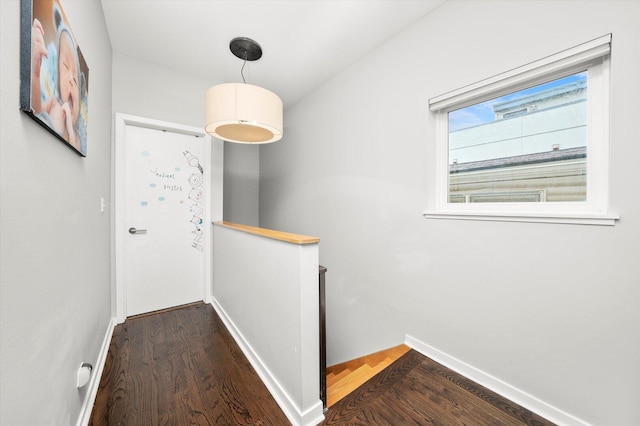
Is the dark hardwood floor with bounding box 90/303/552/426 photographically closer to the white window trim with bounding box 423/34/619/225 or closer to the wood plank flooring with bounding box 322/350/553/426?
the wood plank flooring with bounding box 322/350/553/426

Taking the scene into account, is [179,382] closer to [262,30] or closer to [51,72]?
[51,72]

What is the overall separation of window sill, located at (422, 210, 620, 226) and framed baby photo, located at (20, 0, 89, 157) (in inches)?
82.0

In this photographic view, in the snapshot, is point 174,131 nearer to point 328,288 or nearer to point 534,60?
point 328,288

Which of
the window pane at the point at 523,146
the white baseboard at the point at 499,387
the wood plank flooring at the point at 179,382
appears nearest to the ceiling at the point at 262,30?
the window pane at the point at 523,146

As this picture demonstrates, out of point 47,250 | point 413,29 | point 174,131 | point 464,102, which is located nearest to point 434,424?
point 47,250

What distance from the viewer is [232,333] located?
222 centimetres

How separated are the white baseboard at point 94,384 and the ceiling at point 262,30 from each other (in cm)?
263

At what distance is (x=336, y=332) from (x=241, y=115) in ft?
8.27

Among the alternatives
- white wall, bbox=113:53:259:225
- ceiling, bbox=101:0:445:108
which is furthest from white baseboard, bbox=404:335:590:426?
white wall, bbox=113:53:259:225

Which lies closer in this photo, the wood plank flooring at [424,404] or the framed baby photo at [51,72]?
the framed baby photo at [51,72]

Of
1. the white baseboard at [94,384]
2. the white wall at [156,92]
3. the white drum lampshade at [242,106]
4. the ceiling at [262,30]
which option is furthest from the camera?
the white wall at [156,92]

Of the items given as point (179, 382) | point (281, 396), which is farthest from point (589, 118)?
point (179, 382)

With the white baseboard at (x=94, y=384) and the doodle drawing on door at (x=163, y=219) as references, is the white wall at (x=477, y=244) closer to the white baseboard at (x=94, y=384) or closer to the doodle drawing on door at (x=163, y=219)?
the doodle drawing on door at (x=163, y=219)

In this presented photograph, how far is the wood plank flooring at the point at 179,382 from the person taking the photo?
1375 mm
